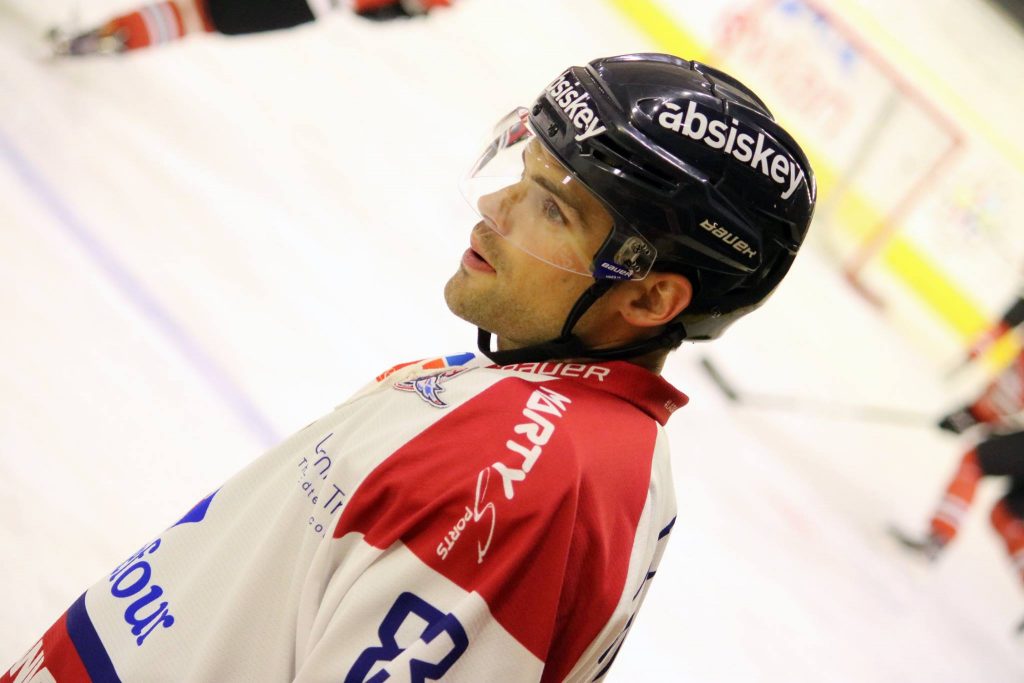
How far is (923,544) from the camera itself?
3.67m

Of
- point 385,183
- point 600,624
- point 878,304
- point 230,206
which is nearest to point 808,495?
point 878,304

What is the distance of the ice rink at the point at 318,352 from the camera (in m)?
2.47

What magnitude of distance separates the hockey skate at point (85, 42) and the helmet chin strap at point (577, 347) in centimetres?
313

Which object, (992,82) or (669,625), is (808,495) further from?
(992,82)

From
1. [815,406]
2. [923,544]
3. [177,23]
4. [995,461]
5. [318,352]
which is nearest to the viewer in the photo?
[318,352]

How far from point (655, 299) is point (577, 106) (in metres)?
0.25

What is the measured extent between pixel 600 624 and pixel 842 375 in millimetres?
3807

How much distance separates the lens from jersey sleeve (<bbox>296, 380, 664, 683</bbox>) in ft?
2.87

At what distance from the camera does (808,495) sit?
3740mm

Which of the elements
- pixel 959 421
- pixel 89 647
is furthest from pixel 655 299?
pixel 959 421

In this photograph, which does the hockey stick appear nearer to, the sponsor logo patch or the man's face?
the man's face

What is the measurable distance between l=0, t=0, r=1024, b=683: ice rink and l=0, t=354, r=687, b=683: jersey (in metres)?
1.03

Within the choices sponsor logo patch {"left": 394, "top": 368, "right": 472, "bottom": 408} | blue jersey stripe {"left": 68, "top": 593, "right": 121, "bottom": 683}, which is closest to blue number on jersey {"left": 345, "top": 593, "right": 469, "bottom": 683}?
sponsor logo patch {"left": 394, "top": 368, "right": 472, "bottom": 408}

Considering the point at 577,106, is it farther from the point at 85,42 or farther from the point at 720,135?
the point at 85,42
